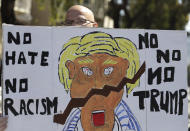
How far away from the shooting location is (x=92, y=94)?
7.75ft

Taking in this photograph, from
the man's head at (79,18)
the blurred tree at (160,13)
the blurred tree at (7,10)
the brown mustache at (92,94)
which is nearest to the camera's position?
the brown mustache at (92,94)

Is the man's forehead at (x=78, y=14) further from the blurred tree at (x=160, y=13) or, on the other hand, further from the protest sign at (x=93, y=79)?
the blurred tree at (x=160, y=13)

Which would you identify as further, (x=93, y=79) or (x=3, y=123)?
(x=93, y=79)

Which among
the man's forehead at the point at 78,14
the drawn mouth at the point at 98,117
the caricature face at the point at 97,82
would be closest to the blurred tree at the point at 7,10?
the man's forehead at the point at 78,14

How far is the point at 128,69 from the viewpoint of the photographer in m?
2.41

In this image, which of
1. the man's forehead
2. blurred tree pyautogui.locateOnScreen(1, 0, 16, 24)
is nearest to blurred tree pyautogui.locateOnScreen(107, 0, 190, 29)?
blurred tree pyautogui.locateOnScreen(1, 0, 16, 24)

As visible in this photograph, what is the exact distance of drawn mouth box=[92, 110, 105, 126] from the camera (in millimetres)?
2359

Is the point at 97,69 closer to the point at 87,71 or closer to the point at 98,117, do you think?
the point at 87,71

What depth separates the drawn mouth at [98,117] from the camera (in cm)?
236

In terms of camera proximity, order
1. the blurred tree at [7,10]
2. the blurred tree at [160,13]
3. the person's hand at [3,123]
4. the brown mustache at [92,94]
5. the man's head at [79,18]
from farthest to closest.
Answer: the blurred tree at [160,13] → the blurred tree at [7,10] → the man's head at [79,18] → the brown mustache at [92,94] → the person's hand at [3,123]

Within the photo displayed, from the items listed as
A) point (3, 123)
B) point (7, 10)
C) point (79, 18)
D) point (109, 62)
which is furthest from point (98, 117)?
point (7, 10)

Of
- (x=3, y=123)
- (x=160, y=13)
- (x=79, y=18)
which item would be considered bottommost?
(x=3, y=123)

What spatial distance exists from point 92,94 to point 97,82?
3.4 inches

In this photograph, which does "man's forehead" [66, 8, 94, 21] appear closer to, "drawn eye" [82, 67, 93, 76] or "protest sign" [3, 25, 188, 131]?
"protest sign" [3, 25, 188, 131]
